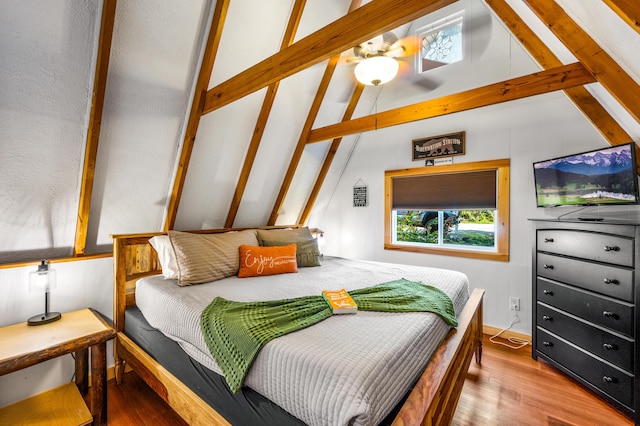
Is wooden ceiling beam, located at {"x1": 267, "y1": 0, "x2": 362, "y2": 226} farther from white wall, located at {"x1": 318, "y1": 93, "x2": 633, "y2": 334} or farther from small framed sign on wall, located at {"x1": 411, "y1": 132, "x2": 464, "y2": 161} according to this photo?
small framed sign on wall, located at {"x1": 411, "y1": 132, "x2": 464, "y2": 161}

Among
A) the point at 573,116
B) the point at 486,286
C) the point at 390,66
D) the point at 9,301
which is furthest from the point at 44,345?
the point at 573,116

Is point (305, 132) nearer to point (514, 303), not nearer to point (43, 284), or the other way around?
point (43, 284)

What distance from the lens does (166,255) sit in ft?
7.34

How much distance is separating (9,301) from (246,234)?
5.38 ft

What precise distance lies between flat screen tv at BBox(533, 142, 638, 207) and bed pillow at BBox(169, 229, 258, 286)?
2.82 m

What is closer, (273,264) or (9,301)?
(9,301)

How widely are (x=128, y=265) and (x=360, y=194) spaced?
283cm

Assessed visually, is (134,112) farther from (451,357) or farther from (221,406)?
(451,357)

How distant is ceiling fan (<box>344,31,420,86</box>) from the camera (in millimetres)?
2191

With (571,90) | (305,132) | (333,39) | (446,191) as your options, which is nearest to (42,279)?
(333,39)

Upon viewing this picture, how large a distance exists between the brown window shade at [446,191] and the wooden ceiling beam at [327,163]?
90 centimetres

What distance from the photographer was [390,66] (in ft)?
7.22

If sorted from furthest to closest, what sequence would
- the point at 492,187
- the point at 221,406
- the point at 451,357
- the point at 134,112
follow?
the point at 492,187 → the point at 134,112 → the point at 451,357 → the point at 221,406

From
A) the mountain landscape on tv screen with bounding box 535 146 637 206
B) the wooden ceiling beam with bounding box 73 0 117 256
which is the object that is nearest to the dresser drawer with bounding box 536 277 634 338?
the mountain landscape on tv screen with bounding box 535 146 637 206
